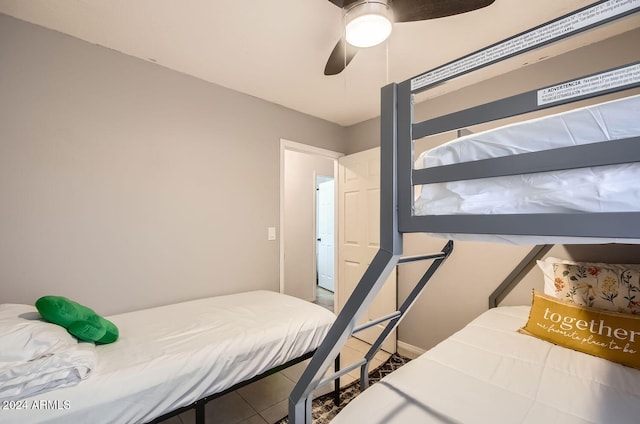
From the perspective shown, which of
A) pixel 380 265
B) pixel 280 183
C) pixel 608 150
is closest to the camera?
pixel 608 150

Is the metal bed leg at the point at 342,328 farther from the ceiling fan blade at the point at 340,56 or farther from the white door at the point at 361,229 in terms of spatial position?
the white door at the point at 361,229

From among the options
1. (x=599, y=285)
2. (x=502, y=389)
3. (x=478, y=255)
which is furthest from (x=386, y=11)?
(x=478, y=255)

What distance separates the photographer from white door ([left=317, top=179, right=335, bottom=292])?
5.16m

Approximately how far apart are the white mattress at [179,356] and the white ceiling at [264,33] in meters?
1.81

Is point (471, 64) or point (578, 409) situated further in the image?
point (578, 409)

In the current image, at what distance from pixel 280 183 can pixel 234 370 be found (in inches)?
69.9

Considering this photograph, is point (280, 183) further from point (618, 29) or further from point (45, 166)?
point (618, 29)

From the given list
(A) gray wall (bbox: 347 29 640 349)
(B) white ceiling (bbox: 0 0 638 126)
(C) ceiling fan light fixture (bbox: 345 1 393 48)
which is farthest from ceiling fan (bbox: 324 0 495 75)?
(A) gray wall (bbox: 347 29 640 349)

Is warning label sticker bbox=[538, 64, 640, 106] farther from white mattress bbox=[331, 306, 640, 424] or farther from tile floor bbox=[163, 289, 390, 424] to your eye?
tile floor bbox=[163, 289, 390, 424]

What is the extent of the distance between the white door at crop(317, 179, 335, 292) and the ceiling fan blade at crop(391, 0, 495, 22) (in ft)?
12.7

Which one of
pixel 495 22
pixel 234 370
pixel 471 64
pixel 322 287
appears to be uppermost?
pixel 495 22

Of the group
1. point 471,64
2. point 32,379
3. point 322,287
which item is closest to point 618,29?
point 471,64

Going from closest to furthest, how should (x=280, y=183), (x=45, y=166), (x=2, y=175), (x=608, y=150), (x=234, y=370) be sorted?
(x=608, y=150) → (x=234, y=370) → (x=2, y=175) → (x=45, y=166) → (x=280, y=183)

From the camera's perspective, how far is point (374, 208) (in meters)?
2.90
